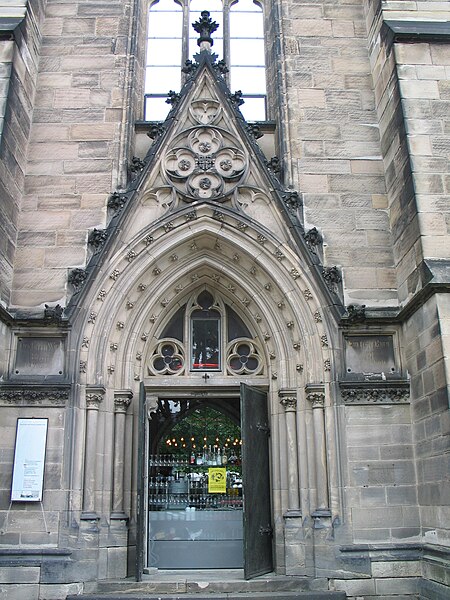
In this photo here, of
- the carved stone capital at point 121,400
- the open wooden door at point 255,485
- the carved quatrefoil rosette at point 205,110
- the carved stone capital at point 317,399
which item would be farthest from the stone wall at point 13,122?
the carved stone capital at point 317,399

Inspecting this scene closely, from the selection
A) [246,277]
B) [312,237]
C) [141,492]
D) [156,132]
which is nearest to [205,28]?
[156,132]

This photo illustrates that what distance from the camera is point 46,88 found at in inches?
397

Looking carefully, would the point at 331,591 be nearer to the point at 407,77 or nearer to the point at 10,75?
the point at 407,77

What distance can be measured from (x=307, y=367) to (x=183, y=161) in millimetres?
3514

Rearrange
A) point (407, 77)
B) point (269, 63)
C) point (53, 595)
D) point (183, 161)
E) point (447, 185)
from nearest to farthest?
point (53, 595)
point (447, 185)
point (407, 77)
point (183, 161)
point (269, 63)

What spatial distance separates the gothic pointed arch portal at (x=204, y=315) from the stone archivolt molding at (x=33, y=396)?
32cm

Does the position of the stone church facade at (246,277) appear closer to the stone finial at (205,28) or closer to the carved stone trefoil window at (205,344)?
the carved stone trefoil window at (205,344)

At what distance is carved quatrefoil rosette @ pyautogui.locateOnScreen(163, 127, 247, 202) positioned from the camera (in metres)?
9.41

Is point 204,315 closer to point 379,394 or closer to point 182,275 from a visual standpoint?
point 182,275

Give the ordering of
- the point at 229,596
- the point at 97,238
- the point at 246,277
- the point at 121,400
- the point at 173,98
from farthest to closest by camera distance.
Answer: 1. the point at 173,98
2. the point at 246,277
3. the point at 97,238
4. the point at 121,400
5. the point at 229,596

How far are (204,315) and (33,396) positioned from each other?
9.33 feet

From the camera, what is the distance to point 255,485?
8.50 m

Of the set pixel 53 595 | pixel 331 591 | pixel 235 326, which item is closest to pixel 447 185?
pixel 235 326

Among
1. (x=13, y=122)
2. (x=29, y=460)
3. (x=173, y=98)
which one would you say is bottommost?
(x=29, y=460)
